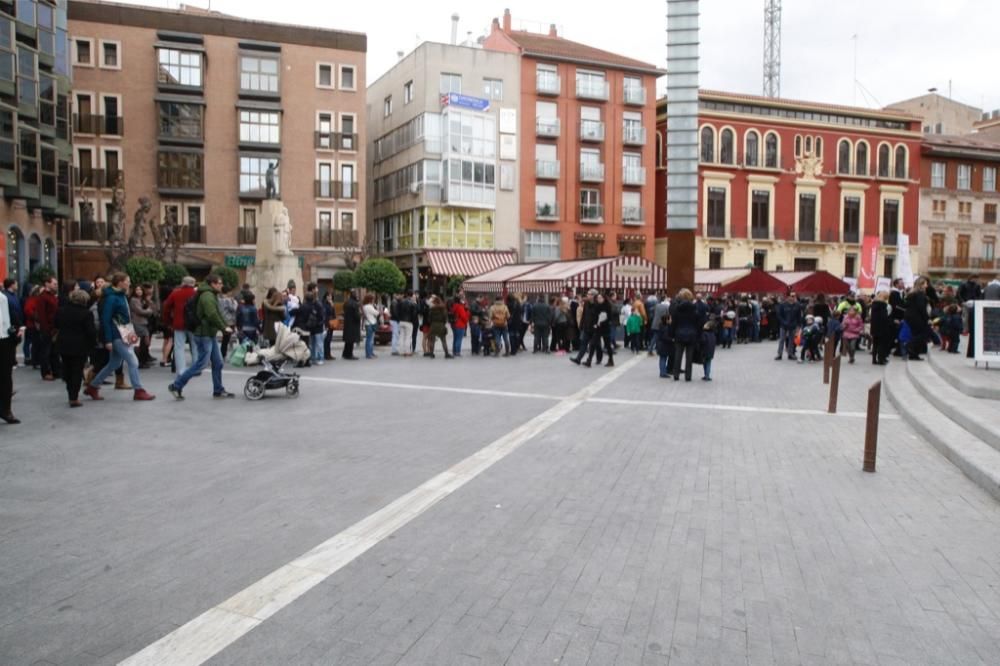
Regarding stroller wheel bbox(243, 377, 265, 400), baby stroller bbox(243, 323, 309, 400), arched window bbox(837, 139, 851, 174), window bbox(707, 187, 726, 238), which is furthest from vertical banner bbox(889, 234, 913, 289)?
arched window bbox(837, 139, 851, 174)

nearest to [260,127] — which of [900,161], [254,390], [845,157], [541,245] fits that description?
[541,245]

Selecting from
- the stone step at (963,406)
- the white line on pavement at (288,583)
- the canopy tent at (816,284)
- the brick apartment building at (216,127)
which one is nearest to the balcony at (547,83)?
the brick apartment building at (216,127)

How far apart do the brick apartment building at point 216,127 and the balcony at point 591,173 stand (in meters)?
14.3

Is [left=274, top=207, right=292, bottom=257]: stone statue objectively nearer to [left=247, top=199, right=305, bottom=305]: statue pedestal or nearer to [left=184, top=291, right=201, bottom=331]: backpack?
[left=247, top=199, right=305, bottom=305]: statue pedestal

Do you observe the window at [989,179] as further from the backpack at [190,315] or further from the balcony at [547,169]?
the backpack at [190,315]

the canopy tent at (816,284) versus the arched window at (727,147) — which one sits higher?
the arched window at (727,147)

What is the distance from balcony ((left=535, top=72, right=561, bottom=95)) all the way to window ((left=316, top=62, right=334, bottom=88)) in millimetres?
12802

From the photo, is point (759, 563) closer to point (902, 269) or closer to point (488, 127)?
point (902, 269)

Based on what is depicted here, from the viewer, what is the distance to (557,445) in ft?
26.8

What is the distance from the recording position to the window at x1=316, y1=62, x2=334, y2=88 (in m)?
45.1

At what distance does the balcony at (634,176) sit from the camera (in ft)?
169

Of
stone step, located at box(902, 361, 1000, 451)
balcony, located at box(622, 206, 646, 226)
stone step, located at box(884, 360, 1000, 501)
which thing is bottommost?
stone step, located at box(884, 360, 1000, 501)

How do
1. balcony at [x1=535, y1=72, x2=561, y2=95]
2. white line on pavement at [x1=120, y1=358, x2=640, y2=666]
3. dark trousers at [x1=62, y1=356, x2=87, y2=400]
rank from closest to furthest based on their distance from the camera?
white line on pavement at [x1=120, y1=358, x2=640, y2=666] < dark trousers at [x1=62, y1=356, x2=87, y2=400] < balcony at [x1=535, y1=72, x2=561, y2=95]

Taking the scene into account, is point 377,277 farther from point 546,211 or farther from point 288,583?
point 288,583
